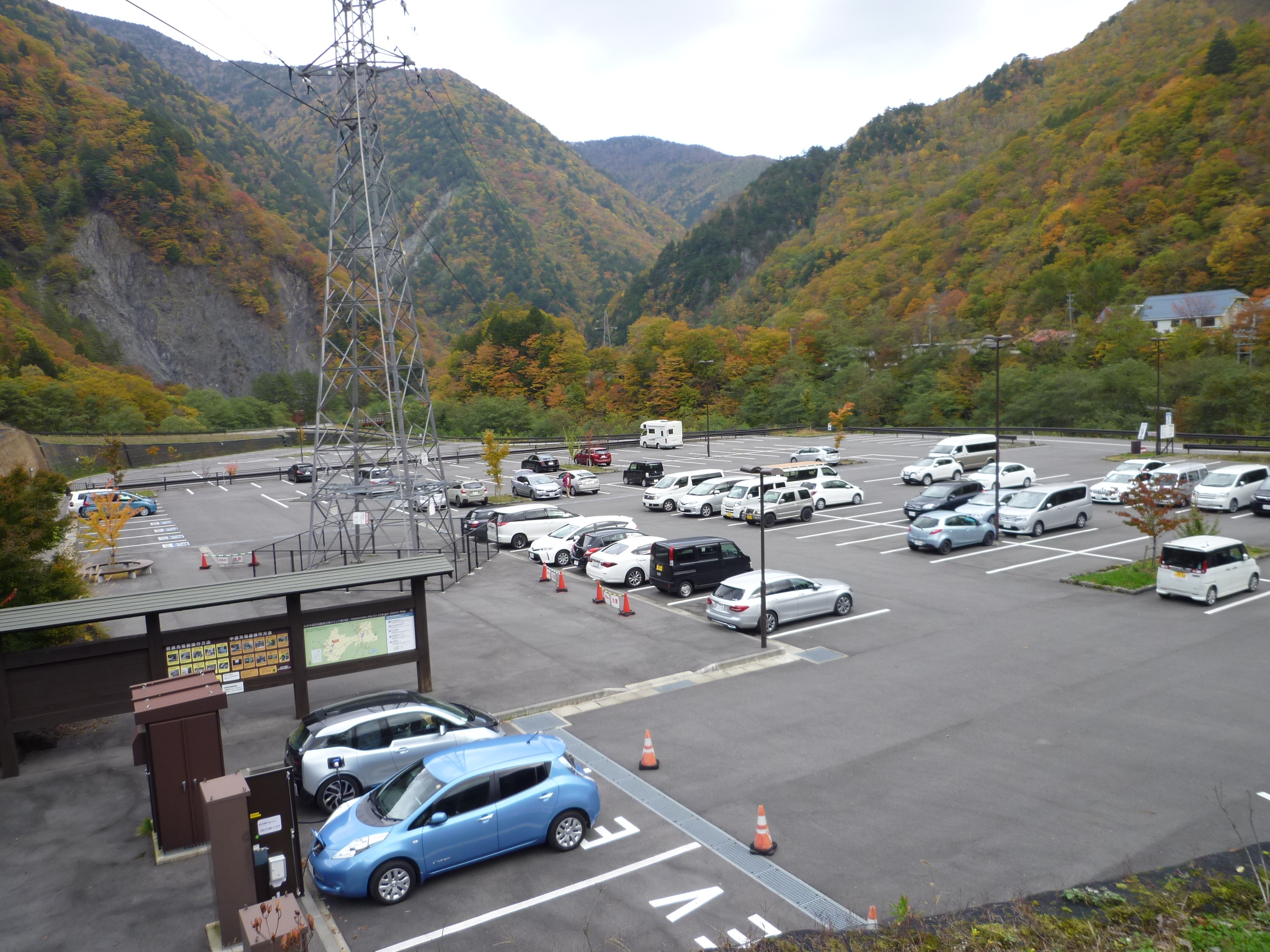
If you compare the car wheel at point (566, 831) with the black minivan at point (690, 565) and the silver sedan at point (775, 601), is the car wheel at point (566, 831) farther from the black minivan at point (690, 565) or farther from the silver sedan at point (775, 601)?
the black minivan at point (690, 565)

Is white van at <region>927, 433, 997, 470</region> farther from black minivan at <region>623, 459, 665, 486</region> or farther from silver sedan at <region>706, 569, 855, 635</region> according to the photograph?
silver sedan at <region>706, 569, 855, 635</region>

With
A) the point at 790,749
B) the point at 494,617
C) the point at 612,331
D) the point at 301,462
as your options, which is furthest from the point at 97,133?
the point at 790,749

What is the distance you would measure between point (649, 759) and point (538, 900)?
326 centimetres

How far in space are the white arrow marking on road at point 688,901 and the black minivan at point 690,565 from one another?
12.9 m

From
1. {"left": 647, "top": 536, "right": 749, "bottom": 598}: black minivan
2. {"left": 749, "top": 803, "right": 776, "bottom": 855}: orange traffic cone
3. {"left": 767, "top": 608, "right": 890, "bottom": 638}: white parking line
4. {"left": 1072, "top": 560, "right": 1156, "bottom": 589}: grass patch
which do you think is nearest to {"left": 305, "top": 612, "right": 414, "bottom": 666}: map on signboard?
{"left": 749, "top": 803, "right": 776, "bottom": 855}: orange traffic cone

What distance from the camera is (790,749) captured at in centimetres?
1209

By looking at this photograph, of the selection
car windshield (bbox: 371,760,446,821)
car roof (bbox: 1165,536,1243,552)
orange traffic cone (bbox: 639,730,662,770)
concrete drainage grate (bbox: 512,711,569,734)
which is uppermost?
car roof (bbox: 1165,536,1243,552)

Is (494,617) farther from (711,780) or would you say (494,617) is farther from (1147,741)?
(1147,741)

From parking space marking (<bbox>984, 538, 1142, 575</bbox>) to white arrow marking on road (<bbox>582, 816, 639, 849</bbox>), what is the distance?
56.0ft

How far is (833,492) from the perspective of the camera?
3550cm

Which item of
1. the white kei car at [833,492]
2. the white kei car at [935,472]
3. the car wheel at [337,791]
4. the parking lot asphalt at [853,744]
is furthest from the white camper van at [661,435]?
the car wheel at [337,791]

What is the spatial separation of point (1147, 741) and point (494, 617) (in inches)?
544

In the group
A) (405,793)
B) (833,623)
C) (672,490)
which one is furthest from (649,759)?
(672,490)

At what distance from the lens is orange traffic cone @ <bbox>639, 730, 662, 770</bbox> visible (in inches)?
449
